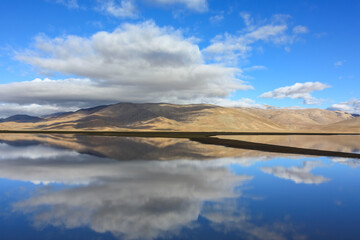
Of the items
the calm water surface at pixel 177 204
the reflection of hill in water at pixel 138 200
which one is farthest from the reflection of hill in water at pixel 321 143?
the reflection of hill in water at pixel 138 200

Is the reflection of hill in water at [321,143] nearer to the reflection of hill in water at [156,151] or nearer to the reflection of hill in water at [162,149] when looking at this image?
the reflection of hill in water at [162,149]

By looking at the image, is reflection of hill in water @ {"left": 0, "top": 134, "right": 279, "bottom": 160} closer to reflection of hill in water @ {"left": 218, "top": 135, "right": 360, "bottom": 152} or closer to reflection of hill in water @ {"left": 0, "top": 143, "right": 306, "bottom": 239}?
reflection of hill in water @ {"left": 0, "top": 143, "right": 306, "bottom": 239}

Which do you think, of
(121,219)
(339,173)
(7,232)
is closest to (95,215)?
(121,219)

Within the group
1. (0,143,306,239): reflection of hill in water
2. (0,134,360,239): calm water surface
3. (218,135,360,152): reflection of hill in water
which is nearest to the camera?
(0,134,360,239): calm water surface

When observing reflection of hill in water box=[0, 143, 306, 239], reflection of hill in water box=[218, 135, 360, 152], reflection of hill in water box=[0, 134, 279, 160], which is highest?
reflection of hill in water box=[218, 135, 360, 152]

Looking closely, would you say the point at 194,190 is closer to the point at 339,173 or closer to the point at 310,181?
the point at 310,181

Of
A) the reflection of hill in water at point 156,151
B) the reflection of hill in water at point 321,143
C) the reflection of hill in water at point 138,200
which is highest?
the reflection of hill in water at point 321,143

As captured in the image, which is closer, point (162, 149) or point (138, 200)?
point (138, 200)

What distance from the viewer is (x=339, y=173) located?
64.0 feet

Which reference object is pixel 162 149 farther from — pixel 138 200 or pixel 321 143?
pixel 321 143

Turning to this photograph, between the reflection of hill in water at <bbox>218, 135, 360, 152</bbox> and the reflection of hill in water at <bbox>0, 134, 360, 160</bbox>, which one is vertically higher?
the reflection of hill in water at <bbox>218, 135, 360, 152</bbox>

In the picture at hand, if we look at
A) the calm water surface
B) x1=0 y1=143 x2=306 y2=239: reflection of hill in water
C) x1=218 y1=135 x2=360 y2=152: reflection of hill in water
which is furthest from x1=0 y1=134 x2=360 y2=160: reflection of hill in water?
the calm water surface

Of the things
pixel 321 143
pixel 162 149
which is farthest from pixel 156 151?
pixel 321 143

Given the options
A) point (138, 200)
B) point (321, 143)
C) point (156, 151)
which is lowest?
point (138, 200)
